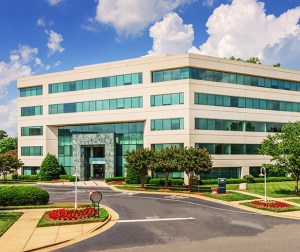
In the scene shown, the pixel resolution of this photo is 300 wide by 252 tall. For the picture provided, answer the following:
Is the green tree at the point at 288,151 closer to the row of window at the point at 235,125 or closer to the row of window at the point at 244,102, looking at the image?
the row of window at the point at 235,125

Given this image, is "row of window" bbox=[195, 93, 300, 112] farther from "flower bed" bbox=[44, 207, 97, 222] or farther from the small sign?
"flower bed" bbox=[44, 207, 97, 222]

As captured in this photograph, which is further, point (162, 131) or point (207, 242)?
point (162, 131)

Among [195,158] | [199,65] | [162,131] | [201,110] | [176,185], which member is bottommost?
[176,185]

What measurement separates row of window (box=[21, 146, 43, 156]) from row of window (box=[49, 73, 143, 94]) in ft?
36.4

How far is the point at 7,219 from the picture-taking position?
2116 cm

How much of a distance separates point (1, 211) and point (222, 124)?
35.0m

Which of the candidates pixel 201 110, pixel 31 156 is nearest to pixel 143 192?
pixel 201 110

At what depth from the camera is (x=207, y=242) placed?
16.8 m

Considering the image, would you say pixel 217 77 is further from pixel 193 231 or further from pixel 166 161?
pixel 193 231

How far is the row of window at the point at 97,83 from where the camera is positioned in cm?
5234

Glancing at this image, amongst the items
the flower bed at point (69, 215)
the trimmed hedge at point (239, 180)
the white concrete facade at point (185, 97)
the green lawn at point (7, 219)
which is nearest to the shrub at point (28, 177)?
the white concrete facade at point (185, 97)

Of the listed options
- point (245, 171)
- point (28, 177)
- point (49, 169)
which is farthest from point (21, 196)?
point (245, 171)

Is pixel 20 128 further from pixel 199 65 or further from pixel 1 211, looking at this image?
pixel 1 211

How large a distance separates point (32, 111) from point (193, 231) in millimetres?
50655
